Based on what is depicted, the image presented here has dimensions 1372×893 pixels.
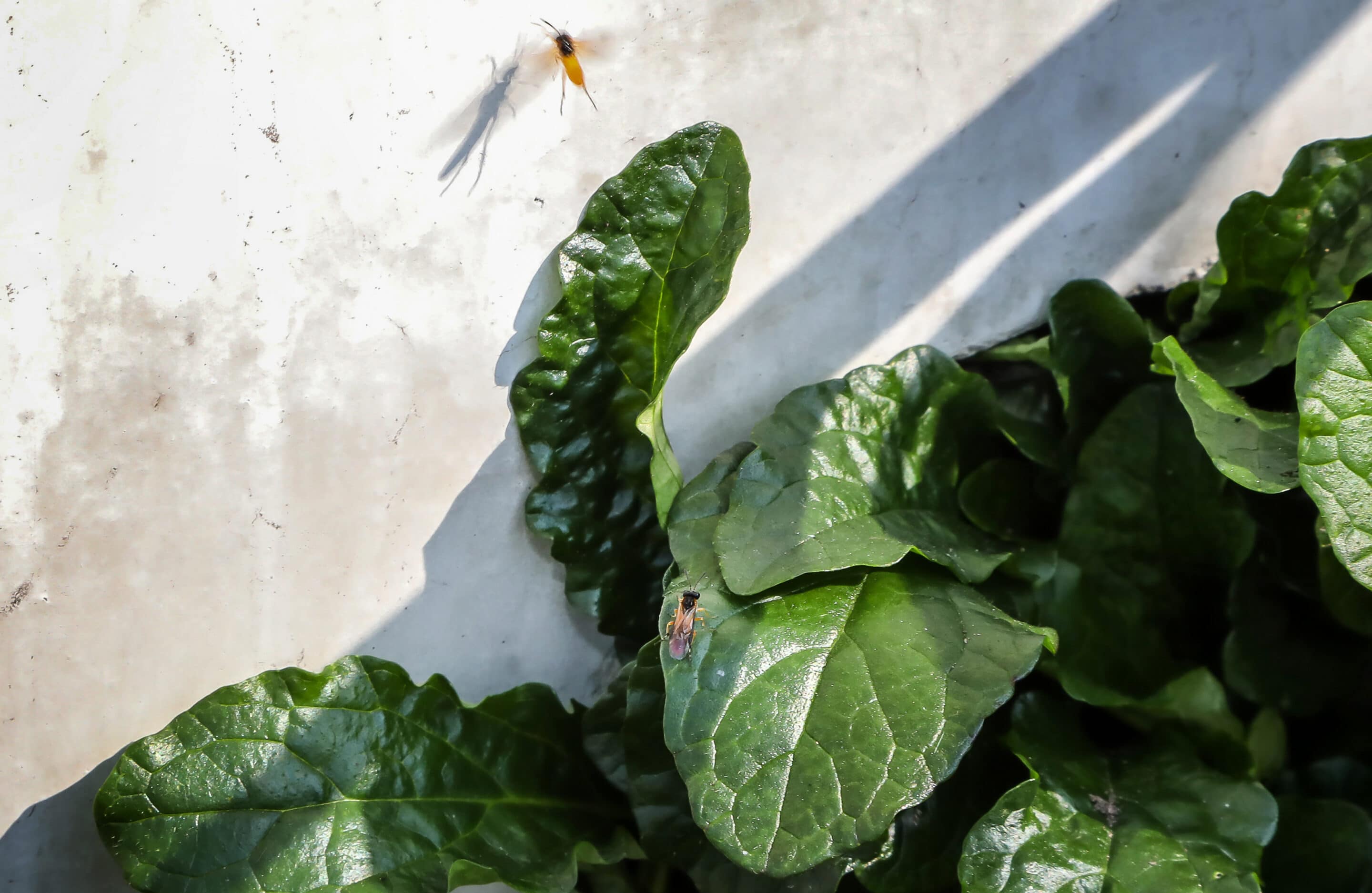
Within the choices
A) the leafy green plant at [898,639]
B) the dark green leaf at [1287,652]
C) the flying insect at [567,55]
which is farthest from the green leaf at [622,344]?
the dark green leaf at [1287,652]

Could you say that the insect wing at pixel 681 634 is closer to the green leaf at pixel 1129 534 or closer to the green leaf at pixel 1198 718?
the green leaf at pixel 1129 534

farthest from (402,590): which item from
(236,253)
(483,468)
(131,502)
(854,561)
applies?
(854,561)

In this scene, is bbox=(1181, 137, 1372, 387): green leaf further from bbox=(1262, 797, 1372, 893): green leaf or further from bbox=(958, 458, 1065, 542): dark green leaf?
bbox=(1262, 797, 1372, 893): green leaf

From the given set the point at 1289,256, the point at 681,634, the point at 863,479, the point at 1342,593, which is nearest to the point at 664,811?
the point at 681,634

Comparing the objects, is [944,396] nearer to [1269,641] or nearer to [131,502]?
[1269,641]

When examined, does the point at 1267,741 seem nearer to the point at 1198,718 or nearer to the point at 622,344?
the point at 1198,718

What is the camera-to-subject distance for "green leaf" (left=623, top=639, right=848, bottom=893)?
101 cm

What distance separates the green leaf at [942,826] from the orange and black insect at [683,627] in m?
0.35

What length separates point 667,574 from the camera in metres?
0.99

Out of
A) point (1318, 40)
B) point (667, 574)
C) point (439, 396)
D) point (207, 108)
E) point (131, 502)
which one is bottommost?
point (1318, 40)

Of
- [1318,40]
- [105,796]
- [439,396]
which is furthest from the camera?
[1318,40]

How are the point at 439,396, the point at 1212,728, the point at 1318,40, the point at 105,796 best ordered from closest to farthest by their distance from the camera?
the point at 105,796, the point at 439,396, the point at 1212,728, the point at 1318,40

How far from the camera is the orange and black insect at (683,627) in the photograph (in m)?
0.90

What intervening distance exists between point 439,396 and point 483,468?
93mm
